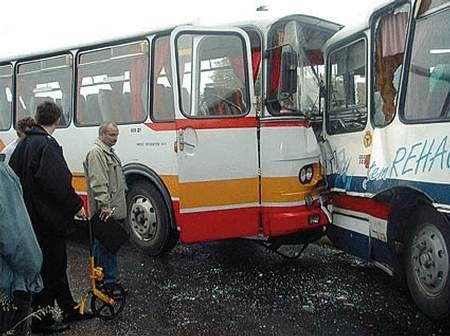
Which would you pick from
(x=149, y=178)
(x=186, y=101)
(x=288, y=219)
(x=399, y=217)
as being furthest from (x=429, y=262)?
(x=149, y=178)

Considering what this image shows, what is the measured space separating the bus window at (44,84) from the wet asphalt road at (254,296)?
7.82 ft

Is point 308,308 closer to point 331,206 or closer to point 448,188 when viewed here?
point 331,206

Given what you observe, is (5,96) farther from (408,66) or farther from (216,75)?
(408,66)

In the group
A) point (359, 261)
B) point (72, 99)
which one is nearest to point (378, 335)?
point (359, 261)

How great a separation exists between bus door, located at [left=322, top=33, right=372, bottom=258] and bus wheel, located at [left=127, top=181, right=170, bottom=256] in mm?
1974

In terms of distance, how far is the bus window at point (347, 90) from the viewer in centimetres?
569

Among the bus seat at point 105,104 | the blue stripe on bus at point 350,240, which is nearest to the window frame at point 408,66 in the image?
the blue stripe on bus at point 350,240

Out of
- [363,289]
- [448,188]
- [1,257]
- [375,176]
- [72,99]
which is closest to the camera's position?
[1,257]

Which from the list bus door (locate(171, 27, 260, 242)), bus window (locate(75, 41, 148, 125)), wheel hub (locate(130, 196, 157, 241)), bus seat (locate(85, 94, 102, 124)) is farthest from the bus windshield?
bus seat (locate(85, 94, 102, 124))

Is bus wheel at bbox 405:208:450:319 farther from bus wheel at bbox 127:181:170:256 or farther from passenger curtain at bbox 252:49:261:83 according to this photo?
bus wheel at bbox 127:181:170:256

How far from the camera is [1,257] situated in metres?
3.34

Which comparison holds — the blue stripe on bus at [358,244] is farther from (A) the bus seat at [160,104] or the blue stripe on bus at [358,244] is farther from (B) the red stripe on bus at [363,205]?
(A) the bus seat at [160,104]

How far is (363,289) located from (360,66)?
225cm

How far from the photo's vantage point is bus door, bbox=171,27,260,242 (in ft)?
19.5
